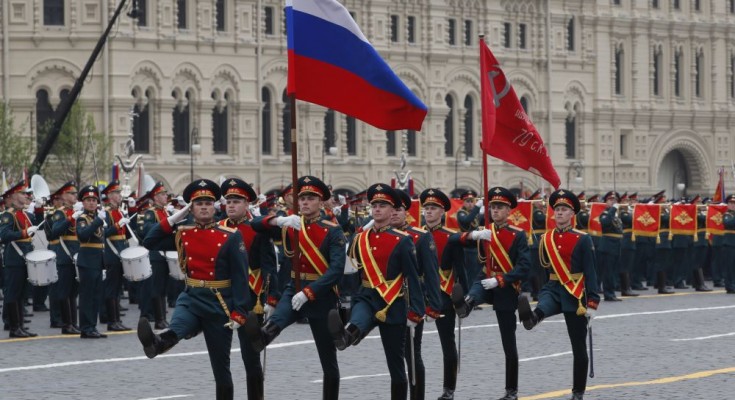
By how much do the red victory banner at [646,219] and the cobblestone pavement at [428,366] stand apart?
7.86 meters

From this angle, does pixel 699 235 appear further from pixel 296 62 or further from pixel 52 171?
pixel 52 171

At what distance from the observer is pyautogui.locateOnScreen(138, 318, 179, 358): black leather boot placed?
10.9 metres

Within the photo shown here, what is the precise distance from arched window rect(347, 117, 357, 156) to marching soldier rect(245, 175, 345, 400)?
4333 centimetres

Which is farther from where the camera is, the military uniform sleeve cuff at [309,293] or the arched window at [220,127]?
the arched window at [220,127]

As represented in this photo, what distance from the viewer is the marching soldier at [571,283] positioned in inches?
515

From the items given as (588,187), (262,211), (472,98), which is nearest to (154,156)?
(472,98)

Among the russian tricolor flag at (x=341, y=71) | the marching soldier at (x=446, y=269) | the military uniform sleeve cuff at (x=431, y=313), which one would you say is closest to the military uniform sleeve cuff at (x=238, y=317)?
the military uniform sleeve cuff at (x=431, y=313)

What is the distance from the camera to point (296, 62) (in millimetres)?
12039

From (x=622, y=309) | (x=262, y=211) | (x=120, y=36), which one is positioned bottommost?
(x=622, y=309)

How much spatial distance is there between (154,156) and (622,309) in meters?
27.6

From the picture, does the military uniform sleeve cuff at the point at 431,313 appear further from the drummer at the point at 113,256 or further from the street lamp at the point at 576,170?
the street lamp at the point at 576,170

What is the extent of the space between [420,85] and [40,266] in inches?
1496

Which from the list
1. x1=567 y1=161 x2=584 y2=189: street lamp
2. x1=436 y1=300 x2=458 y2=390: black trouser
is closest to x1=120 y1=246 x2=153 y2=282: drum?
x1=436 y1=300 x2=458 y2=390: black trouser

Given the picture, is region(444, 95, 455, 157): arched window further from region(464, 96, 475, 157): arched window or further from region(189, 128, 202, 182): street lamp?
region(189, 128, 202, 182): street lamp
